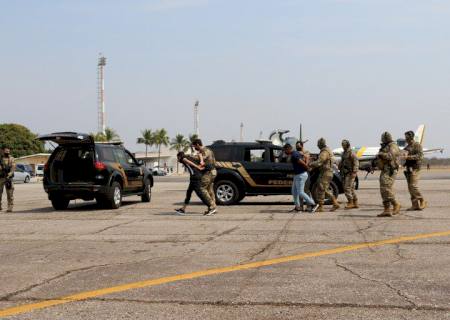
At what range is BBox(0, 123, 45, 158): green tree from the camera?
3686 inches

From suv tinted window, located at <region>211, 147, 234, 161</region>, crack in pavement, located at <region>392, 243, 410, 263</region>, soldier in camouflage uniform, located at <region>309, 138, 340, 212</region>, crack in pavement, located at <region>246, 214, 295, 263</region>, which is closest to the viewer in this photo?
crack in pavement, located at <region>392, 243, 410, 263</region>

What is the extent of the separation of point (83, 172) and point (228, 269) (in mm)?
9519

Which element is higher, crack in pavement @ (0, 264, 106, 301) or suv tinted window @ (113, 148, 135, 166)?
suv tinted window @ (113, 148, 135, 166)

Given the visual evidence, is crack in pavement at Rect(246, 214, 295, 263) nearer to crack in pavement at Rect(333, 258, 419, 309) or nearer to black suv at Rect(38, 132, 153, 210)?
crack in pavement at Rect(333, 258, 419, 309)

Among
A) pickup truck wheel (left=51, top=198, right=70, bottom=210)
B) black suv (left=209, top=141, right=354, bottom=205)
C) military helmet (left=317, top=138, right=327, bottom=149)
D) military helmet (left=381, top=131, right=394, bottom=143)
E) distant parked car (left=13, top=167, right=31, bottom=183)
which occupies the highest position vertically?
military helmet (left=381, top=131, right=394, bottom=143)

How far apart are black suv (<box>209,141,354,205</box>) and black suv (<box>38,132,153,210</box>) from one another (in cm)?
270

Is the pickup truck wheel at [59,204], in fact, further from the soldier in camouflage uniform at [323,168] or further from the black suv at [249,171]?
the soldier in camouflage uniform at [323,168]

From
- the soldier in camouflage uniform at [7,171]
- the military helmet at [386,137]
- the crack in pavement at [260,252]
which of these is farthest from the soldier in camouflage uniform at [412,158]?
the soldier in camouflage uniform at [7,171]

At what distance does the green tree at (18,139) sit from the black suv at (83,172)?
8152 cm

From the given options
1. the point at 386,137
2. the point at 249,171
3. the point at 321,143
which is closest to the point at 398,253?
the point at 386,137

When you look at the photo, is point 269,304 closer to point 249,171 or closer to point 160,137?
point 249,171

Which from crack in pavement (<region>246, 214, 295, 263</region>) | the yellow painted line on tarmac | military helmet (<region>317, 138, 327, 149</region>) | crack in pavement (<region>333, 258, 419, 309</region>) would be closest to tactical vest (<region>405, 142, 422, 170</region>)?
military helmet (<region>317, 138, 327, 149</region>)

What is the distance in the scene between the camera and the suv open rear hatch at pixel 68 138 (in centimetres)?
1460

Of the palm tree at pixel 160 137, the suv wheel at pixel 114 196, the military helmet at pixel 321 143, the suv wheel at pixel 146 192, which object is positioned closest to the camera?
the military helmet at pixel 321 143
